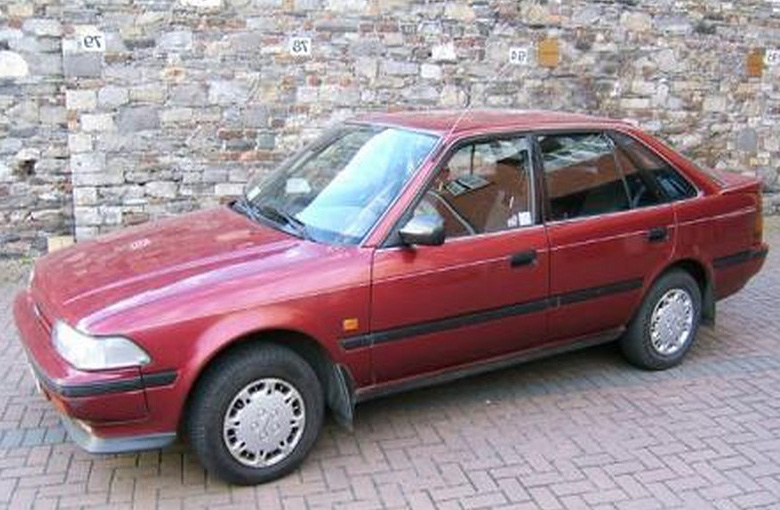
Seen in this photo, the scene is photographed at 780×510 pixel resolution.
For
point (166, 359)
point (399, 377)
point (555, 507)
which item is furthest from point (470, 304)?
point (166, 359)

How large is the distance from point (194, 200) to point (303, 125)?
49.9 inches

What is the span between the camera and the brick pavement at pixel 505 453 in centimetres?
358

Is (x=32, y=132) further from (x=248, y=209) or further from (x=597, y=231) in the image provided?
(x=597, y=231)

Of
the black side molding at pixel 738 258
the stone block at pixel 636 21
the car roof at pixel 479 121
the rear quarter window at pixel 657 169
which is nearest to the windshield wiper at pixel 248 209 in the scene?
the car roof at pixel 479 121

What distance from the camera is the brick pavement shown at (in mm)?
3578

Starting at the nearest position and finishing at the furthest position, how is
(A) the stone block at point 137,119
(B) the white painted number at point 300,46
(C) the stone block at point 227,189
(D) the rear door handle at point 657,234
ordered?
(D) the rear door handle at point 657,234 < (A) the stone block at point 137,119 < (B) the white painted number at point 300,46 < (C) the stone block at point 227,189

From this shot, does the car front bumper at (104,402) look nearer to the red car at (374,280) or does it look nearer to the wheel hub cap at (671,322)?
the red car at (374,280)

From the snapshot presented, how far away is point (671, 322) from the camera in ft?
16.3

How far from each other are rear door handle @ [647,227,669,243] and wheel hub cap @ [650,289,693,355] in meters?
0.36

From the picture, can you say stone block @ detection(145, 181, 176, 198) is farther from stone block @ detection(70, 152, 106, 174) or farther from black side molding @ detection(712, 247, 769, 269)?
black side molding @ detection(712, 247, 769, 269)

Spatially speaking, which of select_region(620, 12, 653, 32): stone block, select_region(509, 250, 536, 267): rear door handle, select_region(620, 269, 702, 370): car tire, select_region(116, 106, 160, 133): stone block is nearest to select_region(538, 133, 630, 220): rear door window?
select_region(509, 250, 536, 267): rear door handle

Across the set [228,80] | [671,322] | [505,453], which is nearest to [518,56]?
[228,80]

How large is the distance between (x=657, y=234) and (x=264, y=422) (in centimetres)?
259

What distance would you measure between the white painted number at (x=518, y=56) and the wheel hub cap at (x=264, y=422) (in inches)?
217
